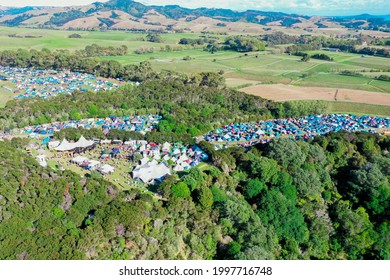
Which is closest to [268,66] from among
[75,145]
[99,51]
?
[99,51]

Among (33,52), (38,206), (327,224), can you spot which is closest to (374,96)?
(327,224)

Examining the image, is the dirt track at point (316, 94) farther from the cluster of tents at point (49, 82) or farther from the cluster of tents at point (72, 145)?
the cluster of tents at point (72, 145)

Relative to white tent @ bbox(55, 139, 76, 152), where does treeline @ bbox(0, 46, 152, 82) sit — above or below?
above

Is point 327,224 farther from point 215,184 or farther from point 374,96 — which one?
point 374,96

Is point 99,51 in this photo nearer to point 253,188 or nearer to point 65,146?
point 65,146

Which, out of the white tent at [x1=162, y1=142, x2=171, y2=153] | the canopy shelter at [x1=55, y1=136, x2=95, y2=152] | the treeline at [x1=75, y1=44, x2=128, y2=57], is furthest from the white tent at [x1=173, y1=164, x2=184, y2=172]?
the treeline at [x1=75, y1=44, x2=128, y2=57]

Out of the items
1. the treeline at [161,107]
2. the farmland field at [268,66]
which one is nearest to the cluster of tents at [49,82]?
the farmland field at [268,66]

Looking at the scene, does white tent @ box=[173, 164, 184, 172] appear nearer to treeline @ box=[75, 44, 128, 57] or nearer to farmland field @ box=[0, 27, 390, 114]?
farmland field @ box=[0, 27, 390, 114]
